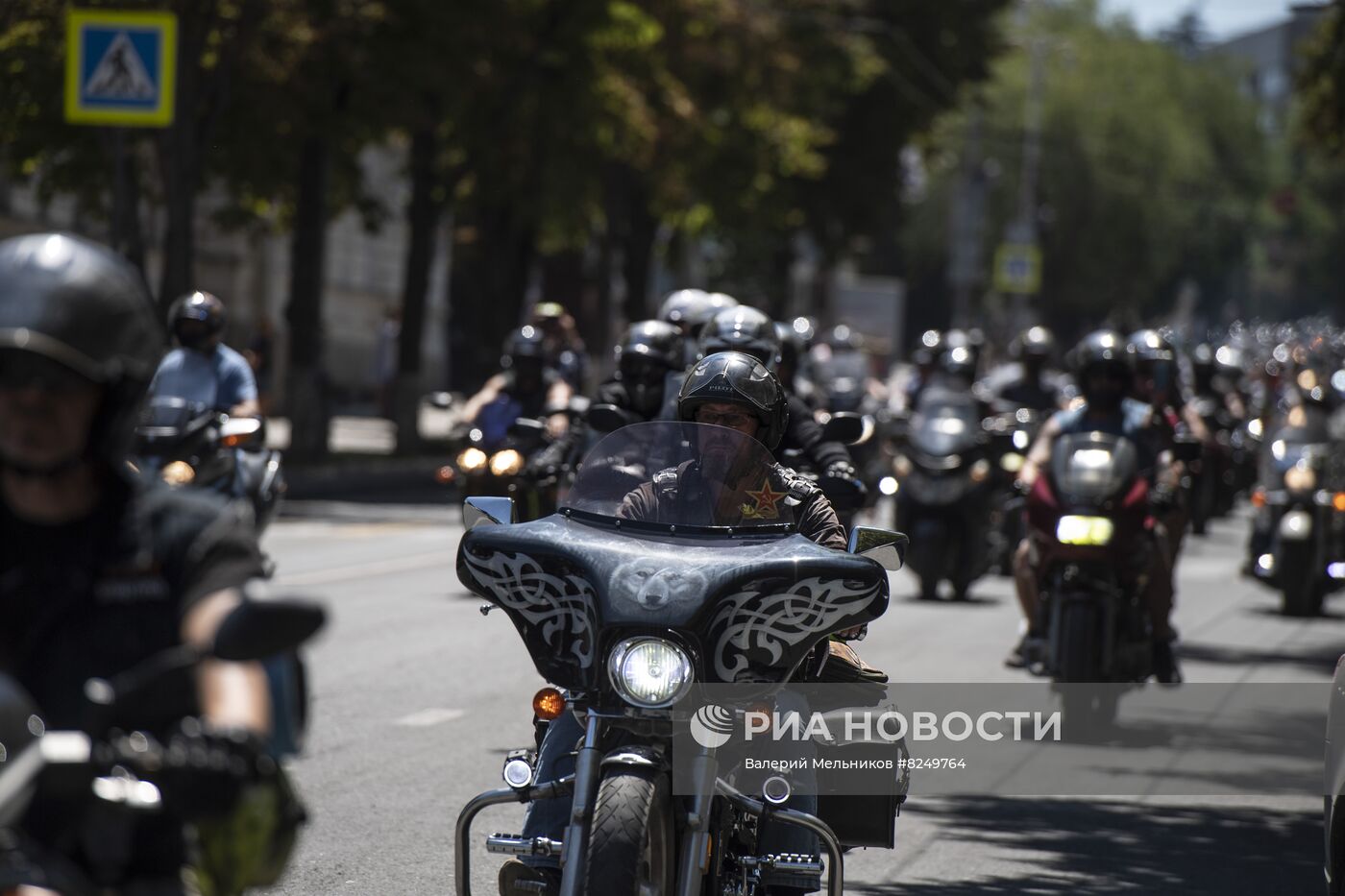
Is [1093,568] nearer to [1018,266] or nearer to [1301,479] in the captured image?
[1301,479]

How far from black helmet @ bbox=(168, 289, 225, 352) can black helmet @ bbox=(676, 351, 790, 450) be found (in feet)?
20.1

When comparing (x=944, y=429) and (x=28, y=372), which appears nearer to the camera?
(x=28, y=372)

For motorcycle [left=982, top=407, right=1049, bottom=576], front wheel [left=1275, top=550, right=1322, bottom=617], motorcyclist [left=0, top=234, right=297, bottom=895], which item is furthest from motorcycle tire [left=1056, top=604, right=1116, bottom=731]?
motorcyclist [left=0, top=234, right=297, bottom=895]

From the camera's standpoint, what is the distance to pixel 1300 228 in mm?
113875

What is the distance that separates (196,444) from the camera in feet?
38.1

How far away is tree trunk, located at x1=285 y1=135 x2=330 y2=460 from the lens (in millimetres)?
26422

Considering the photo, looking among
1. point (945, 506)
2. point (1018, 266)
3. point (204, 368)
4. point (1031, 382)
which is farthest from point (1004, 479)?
point (1018, 266)

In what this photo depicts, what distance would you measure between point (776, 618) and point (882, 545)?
0.63 meters

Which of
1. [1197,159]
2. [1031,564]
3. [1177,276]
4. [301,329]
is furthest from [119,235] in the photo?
[1177,276]

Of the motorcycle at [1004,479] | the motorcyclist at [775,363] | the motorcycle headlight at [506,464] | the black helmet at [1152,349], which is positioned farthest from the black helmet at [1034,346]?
the motorcyclist at [775,363]

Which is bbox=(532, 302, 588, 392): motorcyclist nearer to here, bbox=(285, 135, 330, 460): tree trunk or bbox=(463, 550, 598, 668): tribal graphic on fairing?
bbox=(285, 135, 330, 460): tree trunk

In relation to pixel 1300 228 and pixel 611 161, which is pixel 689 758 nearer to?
pixel 611 161

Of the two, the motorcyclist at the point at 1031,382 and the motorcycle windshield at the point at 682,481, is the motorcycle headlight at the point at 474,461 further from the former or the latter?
the motorcycle windshield at the point at 682,481

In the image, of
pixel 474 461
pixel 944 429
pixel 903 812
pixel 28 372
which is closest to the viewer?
pixel 28 372
